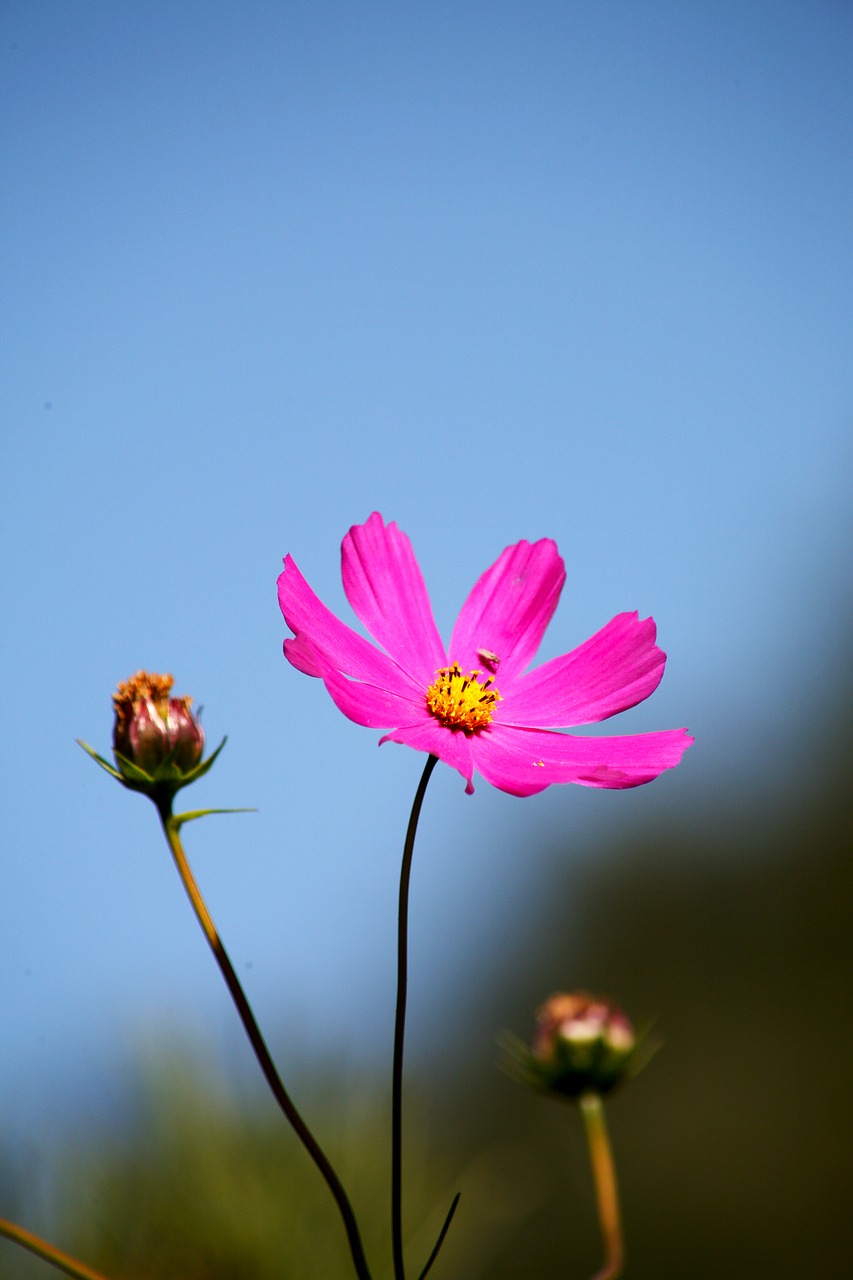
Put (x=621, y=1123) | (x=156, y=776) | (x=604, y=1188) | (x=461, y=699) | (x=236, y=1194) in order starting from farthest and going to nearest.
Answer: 1. (x=621, y=1123)
2. (x=236, y=1194)
3. (x=461, y=699)
4. (x=156, y=776)
5. (x=604, y=1188)

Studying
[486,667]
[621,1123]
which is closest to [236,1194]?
[486,667]

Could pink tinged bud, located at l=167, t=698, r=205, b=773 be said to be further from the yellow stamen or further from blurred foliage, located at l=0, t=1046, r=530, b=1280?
blurred foliage, located at l=0, t=1046, r=530, b=1280

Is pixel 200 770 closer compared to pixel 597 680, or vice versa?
pixel 200 770

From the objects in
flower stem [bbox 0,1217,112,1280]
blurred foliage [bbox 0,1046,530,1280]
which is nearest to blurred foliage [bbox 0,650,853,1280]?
blurred foliage [bbox 0,1046,530,1280]

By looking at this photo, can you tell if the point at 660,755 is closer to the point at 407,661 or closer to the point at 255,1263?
the point at 407,661

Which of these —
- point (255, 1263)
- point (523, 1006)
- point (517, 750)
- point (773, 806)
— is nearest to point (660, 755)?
point (517, 750)

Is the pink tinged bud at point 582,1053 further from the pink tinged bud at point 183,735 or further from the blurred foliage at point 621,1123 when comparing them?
the pink tinged bud at point 183,735

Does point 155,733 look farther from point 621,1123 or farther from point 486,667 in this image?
point 621,1123
